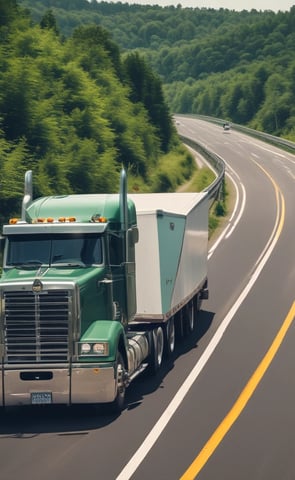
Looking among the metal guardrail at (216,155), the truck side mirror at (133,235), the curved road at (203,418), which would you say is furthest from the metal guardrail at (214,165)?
the truck side mirror at (133,235)

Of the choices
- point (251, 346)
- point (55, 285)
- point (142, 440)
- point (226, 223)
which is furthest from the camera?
point (226, 223)

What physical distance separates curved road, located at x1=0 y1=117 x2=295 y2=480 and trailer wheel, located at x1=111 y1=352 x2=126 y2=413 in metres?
0.20

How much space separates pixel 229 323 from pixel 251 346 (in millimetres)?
2908

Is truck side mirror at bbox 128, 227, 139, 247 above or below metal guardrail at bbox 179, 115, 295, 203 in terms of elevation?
above

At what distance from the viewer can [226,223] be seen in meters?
46.8

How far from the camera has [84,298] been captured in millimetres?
17188

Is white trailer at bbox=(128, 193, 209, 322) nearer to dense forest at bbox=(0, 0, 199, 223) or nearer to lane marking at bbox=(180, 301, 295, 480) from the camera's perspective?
lane marking at bbox=(180, 301, 295, 480)

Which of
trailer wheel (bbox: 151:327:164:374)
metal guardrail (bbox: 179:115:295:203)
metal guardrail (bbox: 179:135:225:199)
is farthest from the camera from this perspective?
metal guardrail (bbox: 179:115:295:203)

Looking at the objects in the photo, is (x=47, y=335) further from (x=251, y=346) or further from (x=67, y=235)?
(x=251, y=346)

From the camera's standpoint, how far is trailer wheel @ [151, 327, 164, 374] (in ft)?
67.4

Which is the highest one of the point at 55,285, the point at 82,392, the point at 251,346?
the point at 55,285

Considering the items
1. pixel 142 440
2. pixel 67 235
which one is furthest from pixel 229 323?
pixel 142 440

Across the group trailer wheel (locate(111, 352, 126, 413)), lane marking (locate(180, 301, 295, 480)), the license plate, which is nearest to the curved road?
lane marking (locate(180, 301, 295, 480))

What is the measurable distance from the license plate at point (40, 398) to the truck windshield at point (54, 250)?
8.60 feet
